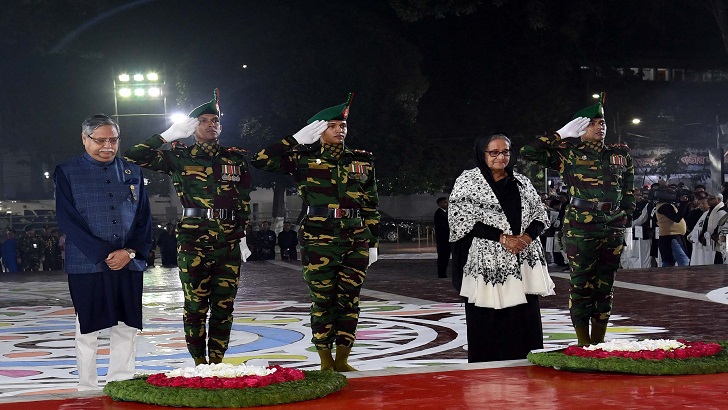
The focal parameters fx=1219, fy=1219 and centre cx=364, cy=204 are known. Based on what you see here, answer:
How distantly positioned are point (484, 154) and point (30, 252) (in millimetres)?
24536

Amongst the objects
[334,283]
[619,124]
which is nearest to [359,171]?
[334,283]

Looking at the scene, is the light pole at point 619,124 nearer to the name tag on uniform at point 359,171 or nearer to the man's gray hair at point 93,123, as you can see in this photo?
the name tag on uniform at point 359,171

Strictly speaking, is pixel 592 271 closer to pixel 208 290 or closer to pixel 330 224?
pixel 330 224

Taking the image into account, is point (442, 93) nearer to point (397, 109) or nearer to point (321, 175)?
point (397, 109)

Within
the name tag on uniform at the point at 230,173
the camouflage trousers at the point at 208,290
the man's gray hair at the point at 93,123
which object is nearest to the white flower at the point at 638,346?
the camouflage trousers at the point at 208,290

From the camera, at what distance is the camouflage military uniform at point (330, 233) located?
851 cm

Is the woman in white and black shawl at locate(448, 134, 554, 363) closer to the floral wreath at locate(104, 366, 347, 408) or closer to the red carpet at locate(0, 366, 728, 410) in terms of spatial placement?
the red carpet at locate(0, 366, 728, 410)

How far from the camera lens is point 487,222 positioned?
8.70m

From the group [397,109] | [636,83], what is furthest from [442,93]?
[636,83]

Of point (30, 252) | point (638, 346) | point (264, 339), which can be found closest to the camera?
point (638, 346)

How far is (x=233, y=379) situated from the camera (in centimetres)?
641

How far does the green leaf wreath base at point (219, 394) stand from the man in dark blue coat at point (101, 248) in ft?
4.42

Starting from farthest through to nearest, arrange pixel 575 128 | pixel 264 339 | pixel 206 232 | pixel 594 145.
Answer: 1. pixel 264 339
2. pixel 594 145
3. pixel 575 128
4. pixel 206 232

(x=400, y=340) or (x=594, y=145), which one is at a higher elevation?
(x=594, y=145)
